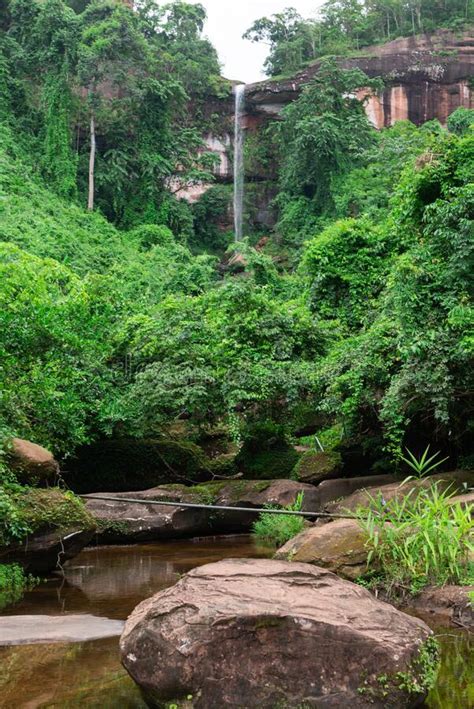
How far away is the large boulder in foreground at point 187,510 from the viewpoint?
462 inches

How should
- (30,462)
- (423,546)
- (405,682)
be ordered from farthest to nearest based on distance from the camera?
(30,462) → (423,546) → (405,682)

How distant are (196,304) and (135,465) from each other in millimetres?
3757

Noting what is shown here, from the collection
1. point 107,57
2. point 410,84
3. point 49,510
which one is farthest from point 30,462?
point 410,84

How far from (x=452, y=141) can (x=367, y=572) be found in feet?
25.4

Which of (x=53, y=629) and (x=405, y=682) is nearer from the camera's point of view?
(x=405, y=682)

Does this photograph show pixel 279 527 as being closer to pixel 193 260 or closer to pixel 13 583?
pixel 13 583

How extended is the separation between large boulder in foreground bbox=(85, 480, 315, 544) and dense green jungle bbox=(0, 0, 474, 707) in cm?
47

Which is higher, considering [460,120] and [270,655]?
[460,120]

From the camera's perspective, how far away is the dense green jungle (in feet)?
34.8

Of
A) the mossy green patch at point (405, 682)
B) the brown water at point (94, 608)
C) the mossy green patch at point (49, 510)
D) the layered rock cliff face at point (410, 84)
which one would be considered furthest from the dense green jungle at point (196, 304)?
the layered rock cliff face at point (410, 84)

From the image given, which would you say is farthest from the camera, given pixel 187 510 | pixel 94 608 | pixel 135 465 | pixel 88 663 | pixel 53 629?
pixel 135 465

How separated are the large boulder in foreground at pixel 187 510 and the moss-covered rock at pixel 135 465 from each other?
1.47 metres

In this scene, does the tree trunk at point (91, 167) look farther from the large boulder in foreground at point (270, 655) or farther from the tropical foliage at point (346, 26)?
the large boulder in foreground at point (270, 655)

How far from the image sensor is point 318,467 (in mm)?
13812
